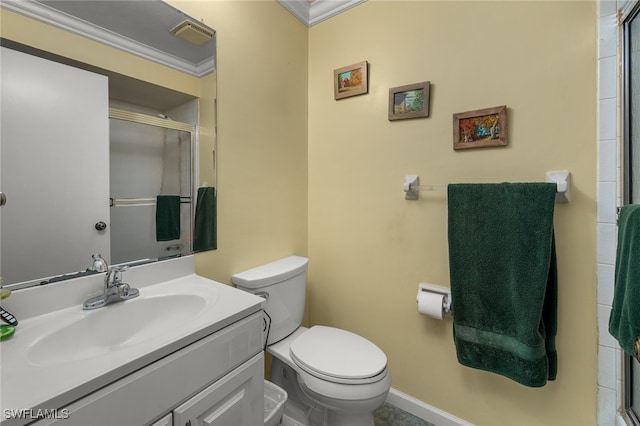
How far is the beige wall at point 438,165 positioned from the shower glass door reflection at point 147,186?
2.74 feet

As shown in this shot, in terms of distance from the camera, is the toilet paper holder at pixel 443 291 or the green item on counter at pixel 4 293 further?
the toilet paper holder at pixel 443 291

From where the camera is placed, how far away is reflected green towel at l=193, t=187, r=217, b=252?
123 centimetres

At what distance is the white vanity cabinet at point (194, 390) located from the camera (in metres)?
0.57

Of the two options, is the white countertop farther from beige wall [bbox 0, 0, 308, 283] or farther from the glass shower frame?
the glass shower frame

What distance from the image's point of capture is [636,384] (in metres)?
1.00

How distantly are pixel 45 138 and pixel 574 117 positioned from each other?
188 centimetres

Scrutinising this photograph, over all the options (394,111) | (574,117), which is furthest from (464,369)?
(394,111)

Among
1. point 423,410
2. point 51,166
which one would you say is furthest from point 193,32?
point 423,410

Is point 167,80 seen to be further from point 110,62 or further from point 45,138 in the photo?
point 45,138

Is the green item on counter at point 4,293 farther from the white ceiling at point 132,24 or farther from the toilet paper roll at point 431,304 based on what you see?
the toilet paper roll at point 431,304

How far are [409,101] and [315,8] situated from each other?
0.93m

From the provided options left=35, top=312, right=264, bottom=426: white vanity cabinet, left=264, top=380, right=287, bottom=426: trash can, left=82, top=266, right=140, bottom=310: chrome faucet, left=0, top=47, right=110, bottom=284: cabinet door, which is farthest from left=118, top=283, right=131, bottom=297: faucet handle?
left=264, top=380, right=287, bottom=426: trash can

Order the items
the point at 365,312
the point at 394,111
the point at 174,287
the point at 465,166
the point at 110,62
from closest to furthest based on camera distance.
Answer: the point at 110,62
the point at 174,287
the point at 465,166
the point at 394,111
the point at 365,312

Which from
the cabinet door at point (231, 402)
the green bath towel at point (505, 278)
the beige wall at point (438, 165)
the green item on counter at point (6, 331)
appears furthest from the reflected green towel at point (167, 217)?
the green bath towel at point (505, 278)
